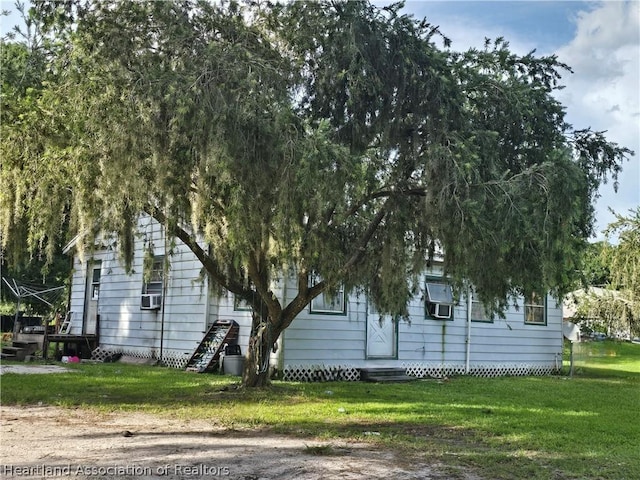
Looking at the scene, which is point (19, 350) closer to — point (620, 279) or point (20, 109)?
point (20, 109)

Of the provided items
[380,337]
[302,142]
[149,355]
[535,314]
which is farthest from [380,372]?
[302,142]

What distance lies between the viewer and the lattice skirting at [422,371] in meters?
12.8

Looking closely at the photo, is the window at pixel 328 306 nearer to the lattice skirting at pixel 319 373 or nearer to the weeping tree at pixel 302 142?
the lattice skirting at pixel 319 373

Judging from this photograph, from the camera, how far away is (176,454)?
5.70 meters

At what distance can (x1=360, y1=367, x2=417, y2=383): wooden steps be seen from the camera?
1338 centimetres

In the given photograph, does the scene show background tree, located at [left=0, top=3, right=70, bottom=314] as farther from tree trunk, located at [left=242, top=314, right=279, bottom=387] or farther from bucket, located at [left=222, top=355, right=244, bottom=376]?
bucket, located at [left=222, top=355, right=244, bottom=376]

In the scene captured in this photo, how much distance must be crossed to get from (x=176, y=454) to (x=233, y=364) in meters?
7.36

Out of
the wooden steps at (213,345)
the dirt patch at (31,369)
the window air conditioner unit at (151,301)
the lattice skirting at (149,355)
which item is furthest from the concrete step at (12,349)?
the wooden steps at (213,345)

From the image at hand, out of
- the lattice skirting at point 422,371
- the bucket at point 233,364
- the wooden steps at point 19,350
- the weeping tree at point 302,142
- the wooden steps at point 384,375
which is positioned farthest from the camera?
the wooden steps at point 19,350

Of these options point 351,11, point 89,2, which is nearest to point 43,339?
point 89,2

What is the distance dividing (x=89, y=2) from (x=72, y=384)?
20.8 feet

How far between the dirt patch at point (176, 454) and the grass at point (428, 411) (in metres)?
0.32

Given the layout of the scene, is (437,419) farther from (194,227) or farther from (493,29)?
(493,29)

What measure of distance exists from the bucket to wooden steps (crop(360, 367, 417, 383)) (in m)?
2.59
